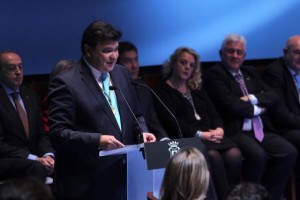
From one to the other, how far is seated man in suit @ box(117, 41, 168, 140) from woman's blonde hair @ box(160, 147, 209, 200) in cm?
156

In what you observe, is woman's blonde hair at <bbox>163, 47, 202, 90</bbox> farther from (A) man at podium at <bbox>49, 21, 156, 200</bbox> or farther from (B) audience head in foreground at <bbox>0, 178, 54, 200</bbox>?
(B) audience head in foreground at <bbox>0, 178, 54, 200</bbox>

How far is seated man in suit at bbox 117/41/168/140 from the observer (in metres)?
4.15

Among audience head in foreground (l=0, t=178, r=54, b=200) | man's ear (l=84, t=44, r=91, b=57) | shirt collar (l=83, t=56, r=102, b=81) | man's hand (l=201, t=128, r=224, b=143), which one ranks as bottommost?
man's hand (l=201, t=128, r=224, b=143)

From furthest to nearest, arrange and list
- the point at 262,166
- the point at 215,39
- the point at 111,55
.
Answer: the point at 215,39 < the point at 262,166 < the point at 111,55

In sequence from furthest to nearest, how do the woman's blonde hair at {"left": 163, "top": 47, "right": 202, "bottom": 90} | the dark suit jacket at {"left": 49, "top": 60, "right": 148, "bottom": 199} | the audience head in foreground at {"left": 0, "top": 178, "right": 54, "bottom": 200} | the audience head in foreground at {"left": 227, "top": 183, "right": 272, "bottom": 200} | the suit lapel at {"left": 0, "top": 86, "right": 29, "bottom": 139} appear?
the woman's blonde hair at {"left": 163, "top": 47, "right": 202, "bottom": 90}
the suit lapel at {"left": 0, "top": 86, "right": 29, "bottom": 139}
the dark suit jacket at {"left": 49, "top": 60, "right": 148, "bottom": 199}
the audience head in foreground at {"left": 227, "top": 183, "right": 272, "bottom": 200}
the audience head in foreground at {"left": 0, "top": 178, "right": 54, "bottom": 200}

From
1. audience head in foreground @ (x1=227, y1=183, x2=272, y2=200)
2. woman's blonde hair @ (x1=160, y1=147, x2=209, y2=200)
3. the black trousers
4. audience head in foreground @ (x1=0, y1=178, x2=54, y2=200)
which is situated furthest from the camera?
the black trousers

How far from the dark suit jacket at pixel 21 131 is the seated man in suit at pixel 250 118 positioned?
1.52 m

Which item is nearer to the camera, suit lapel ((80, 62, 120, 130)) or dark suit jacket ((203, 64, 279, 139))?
suit lapel ((80, 62, 120, 130))

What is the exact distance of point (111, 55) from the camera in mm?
2869

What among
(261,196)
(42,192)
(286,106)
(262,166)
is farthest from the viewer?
(286,106)

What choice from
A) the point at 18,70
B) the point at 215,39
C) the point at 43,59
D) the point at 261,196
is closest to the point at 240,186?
the point at 261,196

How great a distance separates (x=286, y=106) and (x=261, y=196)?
3.17m

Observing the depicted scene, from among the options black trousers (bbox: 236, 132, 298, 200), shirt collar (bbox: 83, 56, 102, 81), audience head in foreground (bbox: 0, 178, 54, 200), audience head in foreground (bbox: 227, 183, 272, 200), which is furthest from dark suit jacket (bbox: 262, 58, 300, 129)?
audience head in foreground (bbox: 0, 178, 54, 200)

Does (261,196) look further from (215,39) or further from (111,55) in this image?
(215,39)
